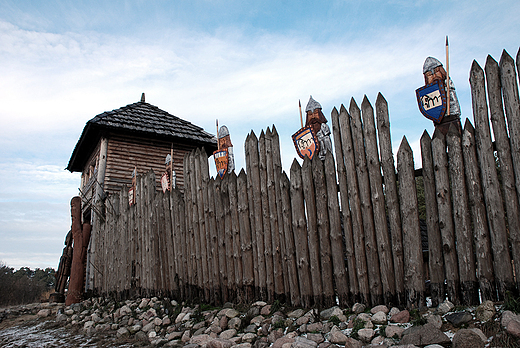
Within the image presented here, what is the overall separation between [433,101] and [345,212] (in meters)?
1.41

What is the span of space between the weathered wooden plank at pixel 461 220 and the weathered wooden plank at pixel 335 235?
1.13 meters

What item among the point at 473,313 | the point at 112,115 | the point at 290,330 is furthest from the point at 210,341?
the point at 112,115

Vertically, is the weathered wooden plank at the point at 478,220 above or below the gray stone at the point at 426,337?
above

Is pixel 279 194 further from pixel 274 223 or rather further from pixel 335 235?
pixel 335 235

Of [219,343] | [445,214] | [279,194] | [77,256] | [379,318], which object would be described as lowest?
[219,343]

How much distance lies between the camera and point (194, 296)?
5.98 m

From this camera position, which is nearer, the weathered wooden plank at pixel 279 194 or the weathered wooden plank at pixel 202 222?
the weathered wooden plank at pixel 279 194

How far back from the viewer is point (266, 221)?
191 inches

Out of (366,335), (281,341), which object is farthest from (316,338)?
(366,335)

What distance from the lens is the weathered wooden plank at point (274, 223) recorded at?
15.2ft

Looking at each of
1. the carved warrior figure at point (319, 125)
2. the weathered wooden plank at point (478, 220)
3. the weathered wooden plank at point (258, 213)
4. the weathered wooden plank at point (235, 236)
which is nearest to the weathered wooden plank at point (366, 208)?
the carved warrior figure at point (319, 125)

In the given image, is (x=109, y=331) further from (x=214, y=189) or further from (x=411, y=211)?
(x=411, y=211)

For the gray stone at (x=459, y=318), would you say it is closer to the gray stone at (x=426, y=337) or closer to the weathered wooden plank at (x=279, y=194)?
the gray stone at (x=426, y=337)

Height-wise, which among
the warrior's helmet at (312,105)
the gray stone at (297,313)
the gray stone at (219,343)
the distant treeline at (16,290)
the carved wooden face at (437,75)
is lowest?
the distant treeline at (16,290)
